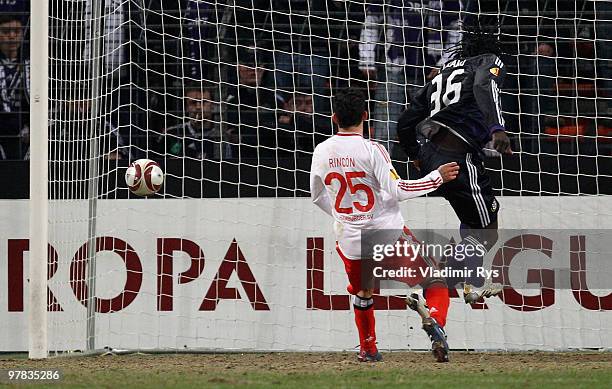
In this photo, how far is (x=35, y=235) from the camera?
8.80 metres

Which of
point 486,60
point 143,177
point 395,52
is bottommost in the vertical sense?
point 143,177

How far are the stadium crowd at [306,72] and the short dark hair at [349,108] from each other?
266 centimetres

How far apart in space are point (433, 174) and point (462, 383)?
1765 millimetres

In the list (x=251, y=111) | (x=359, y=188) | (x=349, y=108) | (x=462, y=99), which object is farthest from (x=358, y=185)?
(x=251, y=111)

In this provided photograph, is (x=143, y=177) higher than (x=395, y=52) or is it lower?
lower

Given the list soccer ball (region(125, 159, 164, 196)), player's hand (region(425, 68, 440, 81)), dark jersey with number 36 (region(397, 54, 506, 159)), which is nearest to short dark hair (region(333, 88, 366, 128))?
dark jersey with number 36 (region(397, 54, 506, 159))

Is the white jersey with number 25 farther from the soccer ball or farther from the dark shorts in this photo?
the soccer ball

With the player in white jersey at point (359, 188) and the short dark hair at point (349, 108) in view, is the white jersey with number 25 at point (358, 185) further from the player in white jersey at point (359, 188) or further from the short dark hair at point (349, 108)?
the short dark hair at point (349, 108)

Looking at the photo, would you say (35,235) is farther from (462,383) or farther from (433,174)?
(462,383)

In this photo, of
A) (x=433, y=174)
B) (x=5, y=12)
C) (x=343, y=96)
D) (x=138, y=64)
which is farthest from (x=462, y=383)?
(x=5, y=12)

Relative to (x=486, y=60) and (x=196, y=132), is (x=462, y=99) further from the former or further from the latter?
(x=196, y=132)

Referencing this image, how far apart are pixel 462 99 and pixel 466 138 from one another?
11.9 inches

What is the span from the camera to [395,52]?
10945 millimetres

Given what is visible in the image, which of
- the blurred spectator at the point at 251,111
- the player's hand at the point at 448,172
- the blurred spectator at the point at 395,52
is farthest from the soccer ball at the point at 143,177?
the player's hand at the point at 448,172
